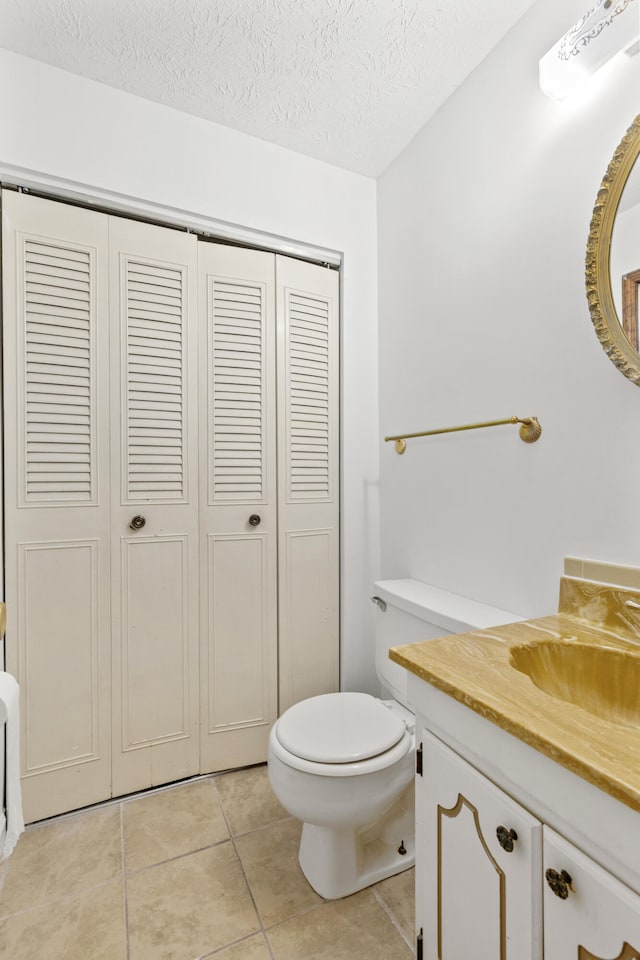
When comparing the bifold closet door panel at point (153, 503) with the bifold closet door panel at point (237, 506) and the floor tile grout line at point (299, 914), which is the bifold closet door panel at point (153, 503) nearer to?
the bifold closet door panel at point (237, 506)

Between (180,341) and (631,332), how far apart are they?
4.53ft

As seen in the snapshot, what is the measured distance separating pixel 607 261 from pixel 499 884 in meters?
1.24

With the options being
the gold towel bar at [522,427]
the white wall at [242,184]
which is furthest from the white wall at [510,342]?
the white wall at [242,184]

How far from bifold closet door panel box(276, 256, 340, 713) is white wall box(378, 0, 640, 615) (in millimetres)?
287

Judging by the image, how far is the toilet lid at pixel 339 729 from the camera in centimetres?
121

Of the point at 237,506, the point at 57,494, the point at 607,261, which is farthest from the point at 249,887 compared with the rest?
the point at 607,261

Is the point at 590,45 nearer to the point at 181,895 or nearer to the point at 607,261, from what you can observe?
the point at 607,261

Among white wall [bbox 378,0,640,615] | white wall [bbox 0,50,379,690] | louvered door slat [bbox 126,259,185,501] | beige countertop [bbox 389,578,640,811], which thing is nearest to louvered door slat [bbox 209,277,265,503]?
louvered door slat [bbox 126,259,185,501]

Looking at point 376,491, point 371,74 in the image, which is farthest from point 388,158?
point 376,491

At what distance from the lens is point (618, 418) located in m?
1.07

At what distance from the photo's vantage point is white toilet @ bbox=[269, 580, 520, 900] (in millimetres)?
1179

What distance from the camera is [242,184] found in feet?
5.79

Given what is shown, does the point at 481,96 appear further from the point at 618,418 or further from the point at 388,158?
the point at 618,418

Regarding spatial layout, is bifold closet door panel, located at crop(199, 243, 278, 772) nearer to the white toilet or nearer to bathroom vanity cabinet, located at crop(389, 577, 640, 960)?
the white toilet
